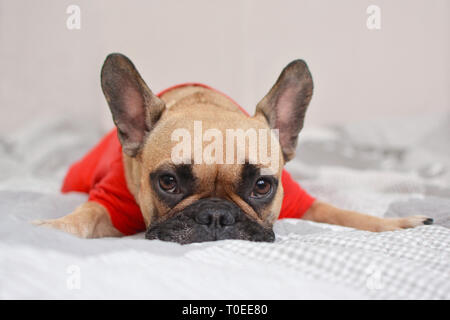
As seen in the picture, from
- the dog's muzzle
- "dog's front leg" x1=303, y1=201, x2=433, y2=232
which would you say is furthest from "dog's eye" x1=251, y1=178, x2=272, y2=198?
"dog's front leg" x1=303, y1=201, x2=433, y2=232

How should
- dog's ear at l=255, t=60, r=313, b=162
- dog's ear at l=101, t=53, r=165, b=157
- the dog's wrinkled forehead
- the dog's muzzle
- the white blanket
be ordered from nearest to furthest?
the white blanket → the dog's muzzle → the dog's wrinkled forehead → dog's ear at l=101, t=53, r=165, b=157 → dog's ear at l=255, t=60, r=313, b=162

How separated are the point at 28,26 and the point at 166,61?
4.52 feet

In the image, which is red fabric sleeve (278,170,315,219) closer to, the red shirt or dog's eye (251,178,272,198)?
the red shirt

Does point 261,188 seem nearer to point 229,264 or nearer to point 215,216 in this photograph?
point 215,216

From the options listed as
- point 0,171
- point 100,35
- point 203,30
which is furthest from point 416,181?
point 100,35

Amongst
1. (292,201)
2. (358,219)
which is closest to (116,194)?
(292,201)

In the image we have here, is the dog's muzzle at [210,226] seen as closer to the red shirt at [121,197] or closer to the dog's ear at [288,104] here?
the red shirt at [121,197]

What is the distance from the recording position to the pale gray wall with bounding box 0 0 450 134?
13.5 feet

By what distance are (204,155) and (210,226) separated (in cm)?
23

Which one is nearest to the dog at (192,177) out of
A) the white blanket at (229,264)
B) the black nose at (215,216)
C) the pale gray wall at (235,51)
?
the black nose at (215,216)

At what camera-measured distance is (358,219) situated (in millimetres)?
1668

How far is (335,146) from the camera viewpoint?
3557mm

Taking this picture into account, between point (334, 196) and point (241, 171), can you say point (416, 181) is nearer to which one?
point (334, 196)

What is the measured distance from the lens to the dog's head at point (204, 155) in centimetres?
131
